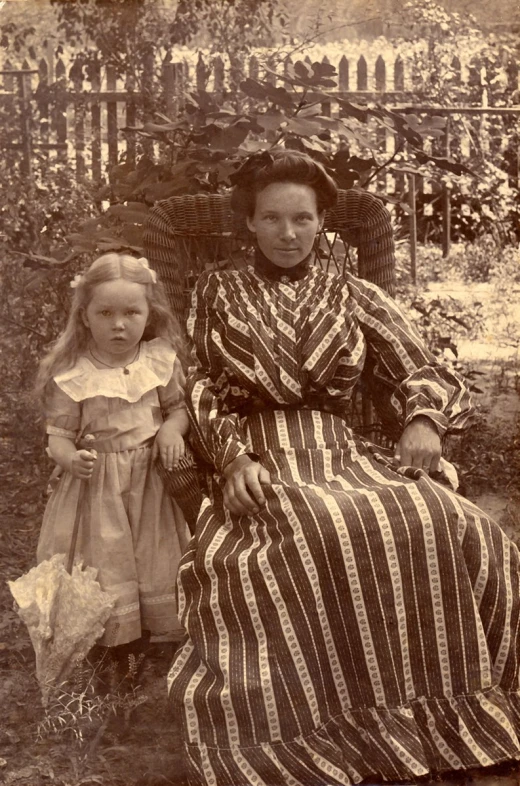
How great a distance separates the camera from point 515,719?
1890 millimetres

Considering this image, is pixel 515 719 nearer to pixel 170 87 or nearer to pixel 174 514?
pixel 174 514

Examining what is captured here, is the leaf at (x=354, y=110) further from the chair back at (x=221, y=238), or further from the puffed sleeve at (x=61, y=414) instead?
the puffed sleeve at (x=61, y=414)

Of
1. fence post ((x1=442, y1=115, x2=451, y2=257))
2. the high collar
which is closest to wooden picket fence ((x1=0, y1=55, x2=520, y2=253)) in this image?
fence post ((x1=442, y1=115, x2=451, y2=257))

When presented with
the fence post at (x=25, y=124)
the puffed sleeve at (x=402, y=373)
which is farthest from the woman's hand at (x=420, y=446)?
the fence post at (x=25, y=124)

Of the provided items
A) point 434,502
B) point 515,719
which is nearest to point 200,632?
point 434,502

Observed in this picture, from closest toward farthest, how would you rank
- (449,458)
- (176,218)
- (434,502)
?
(434,502)
(176,218)
(449,458)

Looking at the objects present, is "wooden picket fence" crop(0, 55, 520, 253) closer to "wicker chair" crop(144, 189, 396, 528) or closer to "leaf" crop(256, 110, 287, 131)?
"leaf" crop(256, 110, 287, 131)

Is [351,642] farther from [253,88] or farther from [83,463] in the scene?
[253,88]

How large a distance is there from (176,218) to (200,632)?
125 centimetres

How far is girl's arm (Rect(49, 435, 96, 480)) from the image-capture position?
2.17 metres

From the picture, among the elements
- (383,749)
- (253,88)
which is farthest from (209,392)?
(383,749)

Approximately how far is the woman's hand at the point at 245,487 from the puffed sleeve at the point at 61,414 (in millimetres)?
473

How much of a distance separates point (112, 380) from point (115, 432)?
5.7 inches

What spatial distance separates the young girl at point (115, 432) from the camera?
2213 millimetres
